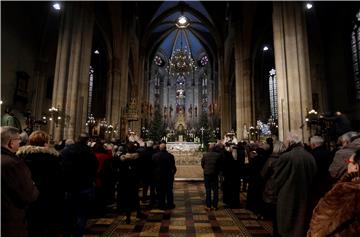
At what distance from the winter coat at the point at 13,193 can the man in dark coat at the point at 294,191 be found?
299 cm

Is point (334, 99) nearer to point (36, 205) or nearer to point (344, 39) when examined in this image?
point (344, 39)

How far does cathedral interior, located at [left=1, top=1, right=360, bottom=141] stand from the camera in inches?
422

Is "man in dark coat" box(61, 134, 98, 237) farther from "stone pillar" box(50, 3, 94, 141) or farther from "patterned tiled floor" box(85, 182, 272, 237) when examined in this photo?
"stone pillar" box(50, 3, 94, 141)

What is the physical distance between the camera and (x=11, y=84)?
527 inches

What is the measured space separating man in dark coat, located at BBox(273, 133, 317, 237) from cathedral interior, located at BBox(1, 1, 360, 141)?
5.27 m

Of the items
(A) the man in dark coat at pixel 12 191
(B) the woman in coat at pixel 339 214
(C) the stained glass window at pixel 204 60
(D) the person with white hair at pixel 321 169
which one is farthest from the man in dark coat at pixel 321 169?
(C) the stained glass window at pixel 204 60

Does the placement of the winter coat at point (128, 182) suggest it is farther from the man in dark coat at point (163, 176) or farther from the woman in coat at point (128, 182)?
the man in dark coat at point (163, 176)

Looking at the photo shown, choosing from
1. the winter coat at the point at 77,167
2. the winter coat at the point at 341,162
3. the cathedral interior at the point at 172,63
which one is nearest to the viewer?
the winter coat at the point at 341,162

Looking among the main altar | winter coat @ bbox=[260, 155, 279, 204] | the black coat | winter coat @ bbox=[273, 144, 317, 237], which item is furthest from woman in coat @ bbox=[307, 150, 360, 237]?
the main altar

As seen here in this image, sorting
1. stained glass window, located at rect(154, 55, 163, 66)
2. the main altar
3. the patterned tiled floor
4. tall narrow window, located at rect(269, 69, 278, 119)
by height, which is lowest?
the patterned tiled floor

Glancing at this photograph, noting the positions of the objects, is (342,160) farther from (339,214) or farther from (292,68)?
(292,68)

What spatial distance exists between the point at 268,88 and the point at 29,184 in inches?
1148

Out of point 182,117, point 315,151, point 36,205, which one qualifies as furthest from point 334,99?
point 182,117

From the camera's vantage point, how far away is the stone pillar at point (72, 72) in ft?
35.2
